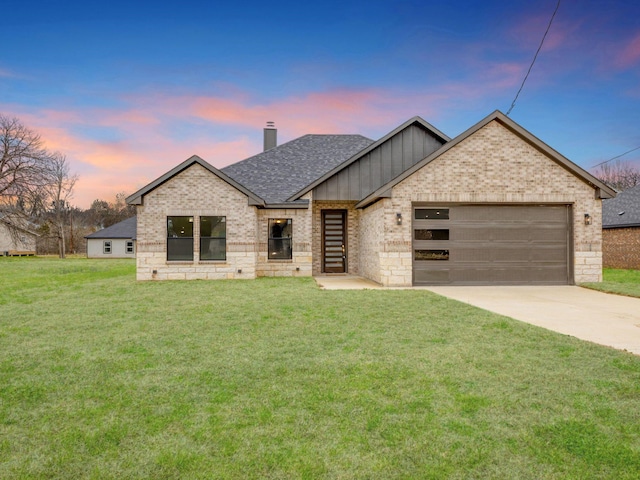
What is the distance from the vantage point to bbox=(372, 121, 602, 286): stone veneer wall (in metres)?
→ 12.6

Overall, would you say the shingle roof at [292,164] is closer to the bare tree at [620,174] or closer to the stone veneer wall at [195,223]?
the stone veneer wall at [195,223]

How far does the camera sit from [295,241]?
15.9 m

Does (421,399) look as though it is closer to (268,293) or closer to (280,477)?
(280,477)

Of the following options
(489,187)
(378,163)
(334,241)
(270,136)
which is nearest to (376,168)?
(378,163)

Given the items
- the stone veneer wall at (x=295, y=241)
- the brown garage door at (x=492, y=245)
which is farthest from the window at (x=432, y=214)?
the stone veneer wall at (x=295, y=241)

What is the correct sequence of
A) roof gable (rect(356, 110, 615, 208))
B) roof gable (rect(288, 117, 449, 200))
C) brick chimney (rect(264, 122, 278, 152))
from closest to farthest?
1. roof gable (rect(356, 110, 615, 208))
2. roof gable (rect(288, 117, 449, 200))
3. brick chimney (rect(264, 122, 278, 152))

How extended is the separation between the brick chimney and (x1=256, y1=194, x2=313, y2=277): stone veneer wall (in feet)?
28.2

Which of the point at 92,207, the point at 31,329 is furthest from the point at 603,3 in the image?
the point at 92,207

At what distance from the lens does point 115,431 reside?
2.79 meters

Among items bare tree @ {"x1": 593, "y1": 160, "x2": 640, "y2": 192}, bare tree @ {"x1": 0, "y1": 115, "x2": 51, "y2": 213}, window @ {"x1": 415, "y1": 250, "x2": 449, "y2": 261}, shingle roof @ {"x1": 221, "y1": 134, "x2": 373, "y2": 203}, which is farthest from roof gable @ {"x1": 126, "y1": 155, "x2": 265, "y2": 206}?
bare tree @ {"x1": 593, "y1": 160, "x2": 640, "y2": 192}

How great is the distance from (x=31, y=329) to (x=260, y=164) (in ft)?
47.9

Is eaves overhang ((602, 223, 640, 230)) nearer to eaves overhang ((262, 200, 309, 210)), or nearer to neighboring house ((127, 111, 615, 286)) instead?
neighboring house ((127, 111, 615, 286))

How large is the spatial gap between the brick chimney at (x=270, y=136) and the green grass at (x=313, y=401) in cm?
1815

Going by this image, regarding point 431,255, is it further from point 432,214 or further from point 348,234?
point 348,234
